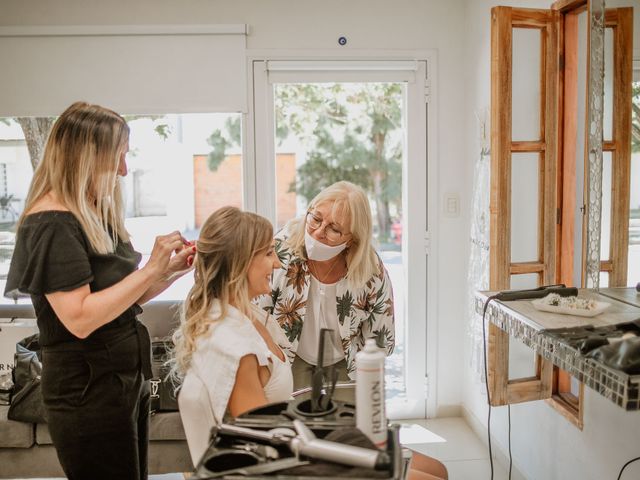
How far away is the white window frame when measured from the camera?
11.9 ft

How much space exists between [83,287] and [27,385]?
1.51m

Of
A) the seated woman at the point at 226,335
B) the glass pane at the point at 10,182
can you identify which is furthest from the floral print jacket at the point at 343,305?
the glass pane at the point at 10,182

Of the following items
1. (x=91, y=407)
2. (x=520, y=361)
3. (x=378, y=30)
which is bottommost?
(x=520, y=361)

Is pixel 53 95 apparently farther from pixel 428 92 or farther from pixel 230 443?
pixel 230 443

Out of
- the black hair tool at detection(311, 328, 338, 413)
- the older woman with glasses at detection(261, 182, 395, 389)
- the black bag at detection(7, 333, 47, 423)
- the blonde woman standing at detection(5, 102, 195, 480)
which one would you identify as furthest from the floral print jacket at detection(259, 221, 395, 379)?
the black bag at detection(7, 333, 47, 423)

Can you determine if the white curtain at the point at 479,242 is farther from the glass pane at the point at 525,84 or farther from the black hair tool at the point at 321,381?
the black hair tool at the point at 321,381

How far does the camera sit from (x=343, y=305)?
239 cm

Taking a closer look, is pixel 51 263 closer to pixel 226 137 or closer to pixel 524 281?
pixel 524 281

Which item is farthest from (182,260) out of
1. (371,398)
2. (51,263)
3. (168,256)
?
(371,398)

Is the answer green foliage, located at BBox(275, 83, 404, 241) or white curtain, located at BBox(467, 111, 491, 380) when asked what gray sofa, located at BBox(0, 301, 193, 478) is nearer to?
white curtain, located at BBox(467, 111, 491, 380)

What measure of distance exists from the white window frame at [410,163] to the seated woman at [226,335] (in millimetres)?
1934

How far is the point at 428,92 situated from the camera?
3.70 metres

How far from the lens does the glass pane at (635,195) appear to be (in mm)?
2023

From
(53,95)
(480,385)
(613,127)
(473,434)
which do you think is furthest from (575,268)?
(53,95)
